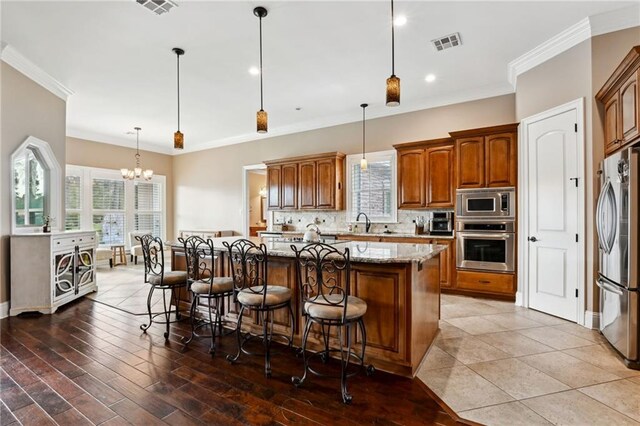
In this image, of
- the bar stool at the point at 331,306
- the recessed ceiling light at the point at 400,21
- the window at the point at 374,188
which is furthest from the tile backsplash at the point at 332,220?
the bar stool at the point at 331,306

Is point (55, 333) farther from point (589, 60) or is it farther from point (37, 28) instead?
point (589, 60)

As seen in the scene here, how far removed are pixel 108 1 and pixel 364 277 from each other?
11.2ft

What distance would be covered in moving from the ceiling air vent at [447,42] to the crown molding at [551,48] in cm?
103

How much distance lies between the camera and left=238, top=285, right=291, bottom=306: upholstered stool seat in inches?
103

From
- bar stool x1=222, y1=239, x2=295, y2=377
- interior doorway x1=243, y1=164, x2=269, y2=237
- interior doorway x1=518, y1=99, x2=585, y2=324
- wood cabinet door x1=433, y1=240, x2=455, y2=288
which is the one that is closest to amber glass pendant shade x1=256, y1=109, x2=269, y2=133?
bar stool x1=222, y1=239, x2=295, y2=377

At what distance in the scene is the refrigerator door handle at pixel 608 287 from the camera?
9.02 ft

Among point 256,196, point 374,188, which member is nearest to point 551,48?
point 374,188

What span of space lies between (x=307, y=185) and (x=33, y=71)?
4.37 m

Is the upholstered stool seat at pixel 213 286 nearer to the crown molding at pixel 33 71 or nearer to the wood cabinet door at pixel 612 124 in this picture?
the crown molding at pixel 33 71

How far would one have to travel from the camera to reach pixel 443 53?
4.04 meters

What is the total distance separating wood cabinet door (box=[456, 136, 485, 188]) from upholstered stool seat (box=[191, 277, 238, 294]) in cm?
357

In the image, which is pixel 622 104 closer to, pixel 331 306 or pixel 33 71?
pixel 331 306

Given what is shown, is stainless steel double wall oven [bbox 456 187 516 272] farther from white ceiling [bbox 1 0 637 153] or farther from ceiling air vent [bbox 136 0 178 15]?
ceiling air vent [bbox 136 0 178 15]

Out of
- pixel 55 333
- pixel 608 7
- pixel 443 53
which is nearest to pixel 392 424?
pixel 55 333
